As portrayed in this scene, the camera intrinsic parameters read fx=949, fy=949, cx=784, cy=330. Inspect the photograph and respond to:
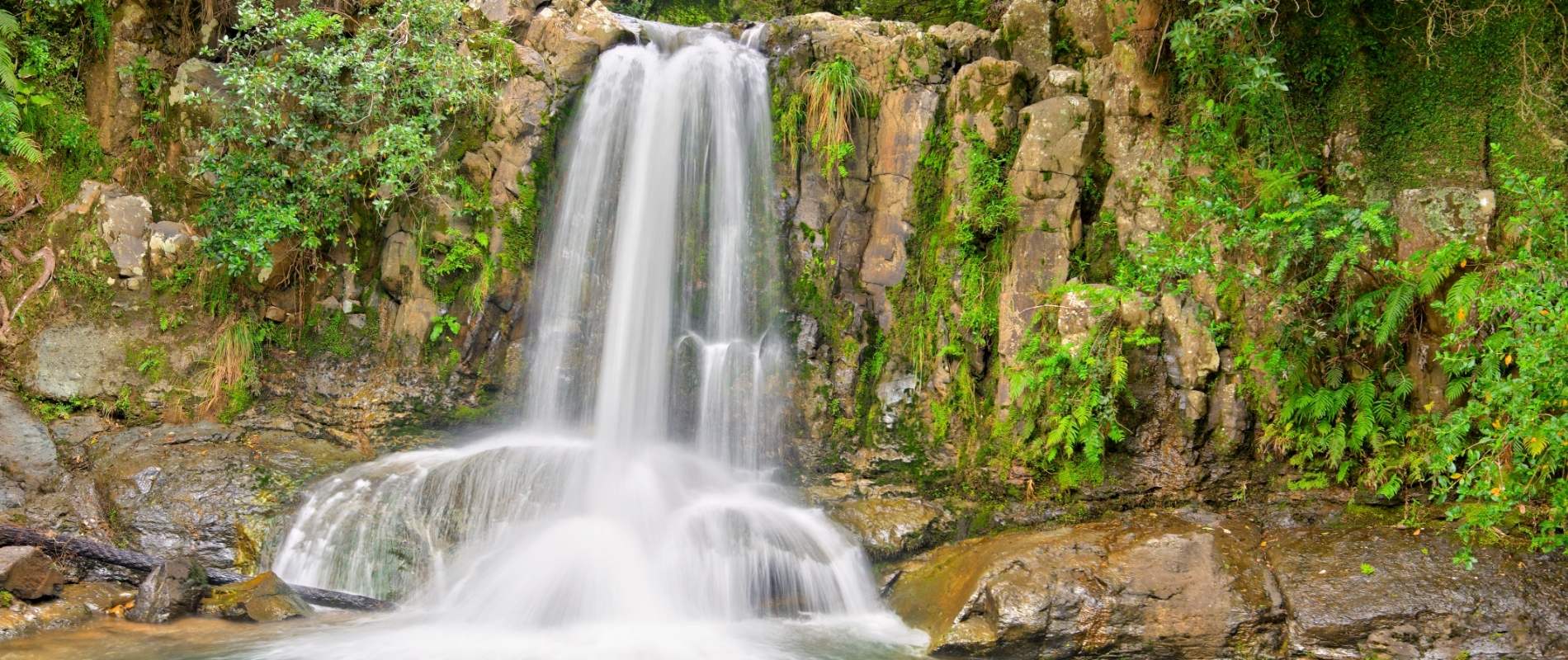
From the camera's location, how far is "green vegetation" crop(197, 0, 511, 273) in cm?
970

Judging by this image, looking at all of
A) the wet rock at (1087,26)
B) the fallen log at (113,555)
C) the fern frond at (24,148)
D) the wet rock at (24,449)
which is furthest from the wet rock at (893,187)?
the fern frond at (24,148)

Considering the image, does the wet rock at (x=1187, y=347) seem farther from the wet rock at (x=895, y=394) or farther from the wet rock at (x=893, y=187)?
the wet rock at (x=893, y=187)

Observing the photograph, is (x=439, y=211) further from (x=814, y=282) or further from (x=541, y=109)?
(x=814, y=282)

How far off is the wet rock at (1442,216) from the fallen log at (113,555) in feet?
28.5

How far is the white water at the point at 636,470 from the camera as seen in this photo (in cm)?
731

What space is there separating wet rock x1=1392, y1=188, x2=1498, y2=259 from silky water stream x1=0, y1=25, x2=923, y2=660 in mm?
5113

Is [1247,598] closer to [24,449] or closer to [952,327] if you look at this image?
[952,327]

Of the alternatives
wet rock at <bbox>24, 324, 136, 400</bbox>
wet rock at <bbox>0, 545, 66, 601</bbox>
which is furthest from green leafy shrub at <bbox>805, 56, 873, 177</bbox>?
wet rock at <bbox>0, 545, 66, 601</bbox>

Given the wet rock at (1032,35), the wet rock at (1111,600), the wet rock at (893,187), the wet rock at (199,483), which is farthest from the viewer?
the wet rock at (1032,35)

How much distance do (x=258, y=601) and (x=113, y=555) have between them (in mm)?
1365

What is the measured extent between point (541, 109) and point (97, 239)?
461cm

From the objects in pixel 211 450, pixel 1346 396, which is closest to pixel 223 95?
pixel 211 450

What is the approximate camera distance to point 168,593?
6910 mm

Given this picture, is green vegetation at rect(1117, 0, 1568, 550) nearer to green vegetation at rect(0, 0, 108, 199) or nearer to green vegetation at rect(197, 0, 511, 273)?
green vegetation at rect(197, 0, 511, 273)
